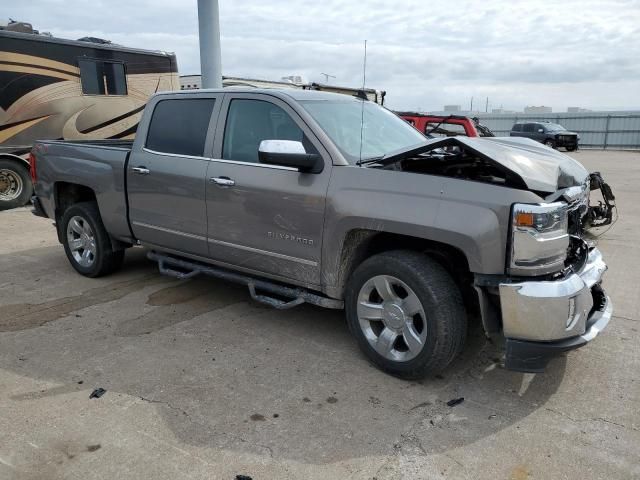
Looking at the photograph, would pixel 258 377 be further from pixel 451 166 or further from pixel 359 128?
pixel 359 128

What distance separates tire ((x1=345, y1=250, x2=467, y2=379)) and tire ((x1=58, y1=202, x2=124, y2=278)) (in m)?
3.03

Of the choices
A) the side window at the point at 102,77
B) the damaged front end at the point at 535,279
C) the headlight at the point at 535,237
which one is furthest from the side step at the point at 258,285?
Result: the side window at the point at 102,77

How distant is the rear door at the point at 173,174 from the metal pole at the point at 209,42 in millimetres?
5613

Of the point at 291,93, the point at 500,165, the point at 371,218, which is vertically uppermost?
the point at 291,93

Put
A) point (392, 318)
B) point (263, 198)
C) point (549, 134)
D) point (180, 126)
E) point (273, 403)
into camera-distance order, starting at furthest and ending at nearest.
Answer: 1. point (549, 134)
2. point (180, 126)
3. point (263, 198)
4. point (392, 318)
5. point (273, 403)

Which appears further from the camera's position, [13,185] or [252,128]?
[13,185]

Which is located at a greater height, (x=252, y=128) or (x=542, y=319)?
(x=252, y=128)

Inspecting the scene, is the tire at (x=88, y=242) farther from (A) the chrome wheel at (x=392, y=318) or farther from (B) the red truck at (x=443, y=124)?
(B) the red truck at (x=443, y=124)

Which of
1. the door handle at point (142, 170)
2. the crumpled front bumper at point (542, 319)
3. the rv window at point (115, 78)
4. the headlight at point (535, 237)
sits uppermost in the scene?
the rv window at point (115, 78)

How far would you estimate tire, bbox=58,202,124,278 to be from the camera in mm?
5518

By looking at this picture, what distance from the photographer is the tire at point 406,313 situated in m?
3.28

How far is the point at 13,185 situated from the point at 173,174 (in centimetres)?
726

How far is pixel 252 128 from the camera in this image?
4.22 m

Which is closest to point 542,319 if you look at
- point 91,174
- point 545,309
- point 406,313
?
point 545,309
